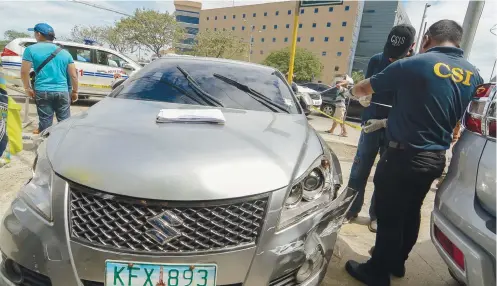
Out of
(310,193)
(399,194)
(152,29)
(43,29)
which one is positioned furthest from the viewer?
(152,29)

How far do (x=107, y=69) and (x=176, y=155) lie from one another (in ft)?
28.1

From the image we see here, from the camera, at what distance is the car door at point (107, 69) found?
28.6ft

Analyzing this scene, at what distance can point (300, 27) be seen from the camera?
213 feet

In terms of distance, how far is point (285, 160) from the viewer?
147cm

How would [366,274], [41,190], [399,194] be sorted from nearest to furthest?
[41,190], [399,194], [366,274]

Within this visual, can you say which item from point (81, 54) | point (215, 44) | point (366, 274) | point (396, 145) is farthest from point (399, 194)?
point (215, 44)

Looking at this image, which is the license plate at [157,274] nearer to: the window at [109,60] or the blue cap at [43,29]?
the blue cap at [43,29]

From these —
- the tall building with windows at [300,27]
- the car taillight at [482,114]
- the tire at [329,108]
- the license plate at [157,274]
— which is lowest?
the tire at [329,108]

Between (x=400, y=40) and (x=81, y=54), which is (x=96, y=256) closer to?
(x=400, y=40)

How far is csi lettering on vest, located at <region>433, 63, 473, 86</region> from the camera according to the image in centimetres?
169

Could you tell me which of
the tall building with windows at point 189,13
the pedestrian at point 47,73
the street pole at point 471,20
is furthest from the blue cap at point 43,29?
the tall building with windows at point 189,13

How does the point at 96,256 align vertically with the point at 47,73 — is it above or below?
below

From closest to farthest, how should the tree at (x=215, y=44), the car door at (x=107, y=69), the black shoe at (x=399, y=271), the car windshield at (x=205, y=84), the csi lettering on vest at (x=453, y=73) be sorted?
the csi lettering on vest at (x=453, y=73), the black shoe at (x=399, y=271), the car windshield at (x=205, y=84), the car door at (x=107, y=69), the tree at (x=215, y=44)

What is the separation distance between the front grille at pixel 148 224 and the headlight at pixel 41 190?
5.3 inches
